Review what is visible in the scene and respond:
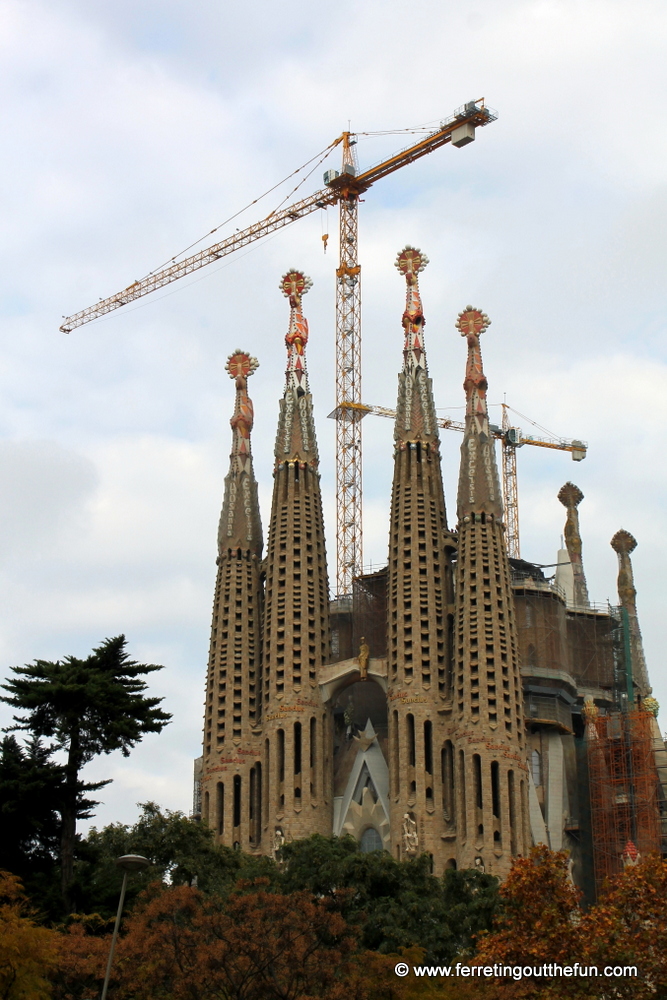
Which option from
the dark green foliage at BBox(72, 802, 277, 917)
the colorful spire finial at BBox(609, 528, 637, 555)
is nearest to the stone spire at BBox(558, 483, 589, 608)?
the colorful spire finial at BBox(609, 528, 637, 555)

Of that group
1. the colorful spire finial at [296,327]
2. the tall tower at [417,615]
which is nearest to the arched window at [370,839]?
the tall tower at [417,615]

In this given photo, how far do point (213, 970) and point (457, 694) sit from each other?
2721cm

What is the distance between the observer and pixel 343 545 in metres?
85.2

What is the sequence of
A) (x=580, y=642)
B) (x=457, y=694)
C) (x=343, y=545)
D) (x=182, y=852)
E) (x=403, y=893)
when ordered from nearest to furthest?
1. (x=403, y=893)
2. (x=182, y=852)
3. (x=457, y=694)
4. (x=580, y=642)
5. (x=343, y=545)

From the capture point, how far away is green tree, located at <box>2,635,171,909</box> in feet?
181

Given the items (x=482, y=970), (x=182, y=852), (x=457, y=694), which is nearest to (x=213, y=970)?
(x=482, y=970)

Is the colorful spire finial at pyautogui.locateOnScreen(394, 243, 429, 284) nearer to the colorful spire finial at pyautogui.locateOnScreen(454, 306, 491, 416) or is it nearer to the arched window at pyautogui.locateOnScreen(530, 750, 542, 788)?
the colorful spire finial at pyautogui.locateOnScreen(454, 306, 491, 416)

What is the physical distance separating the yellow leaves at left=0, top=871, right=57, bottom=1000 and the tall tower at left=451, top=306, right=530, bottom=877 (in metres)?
24.1

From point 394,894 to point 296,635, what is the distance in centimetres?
1990

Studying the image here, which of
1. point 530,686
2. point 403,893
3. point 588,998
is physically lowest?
point 588,998

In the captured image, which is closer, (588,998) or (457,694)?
(588,998)

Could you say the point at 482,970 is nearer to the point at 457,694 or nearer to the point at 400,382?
the point at 457,694

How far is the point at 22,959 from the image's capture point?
36594mm

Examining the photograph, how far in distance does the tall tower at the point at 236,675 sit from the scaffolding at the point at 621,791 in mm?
14216
